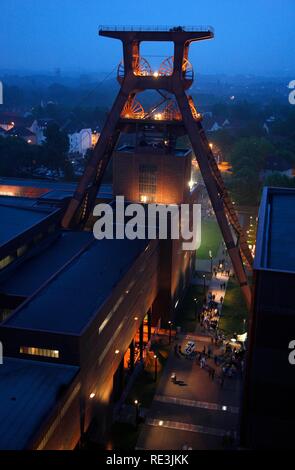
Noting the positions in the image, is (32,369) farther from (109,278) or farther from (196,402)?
(196,402)

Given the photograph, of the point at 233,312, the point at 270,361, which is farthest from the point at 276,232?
the point at 233,312

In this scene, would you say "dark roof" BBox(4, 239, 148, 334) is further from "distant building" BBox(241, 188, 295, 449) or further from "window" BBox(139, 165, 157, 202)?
"distant building" BBox(241, 188, 295, 449)

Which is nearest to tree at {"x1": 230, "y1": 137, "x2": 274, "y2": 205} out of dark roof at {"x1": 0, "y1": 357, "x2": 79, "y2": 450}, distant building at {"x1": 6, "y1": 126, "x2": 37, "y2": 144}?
distant building at {"x1": 6, "y1": 126, "x2": 37, "y2": 144}

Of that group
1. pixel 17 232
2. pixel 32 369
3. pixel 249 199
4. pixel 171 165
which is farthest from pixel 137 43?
pixel 249 199

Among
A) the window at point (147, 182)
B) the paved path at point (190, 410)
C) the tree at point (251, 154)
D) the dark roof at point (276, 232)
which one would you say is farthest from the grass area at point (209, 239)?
the dark roof at point (276, 232)

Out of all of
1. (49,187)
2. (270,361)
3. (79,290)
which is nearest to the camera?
(270,361)

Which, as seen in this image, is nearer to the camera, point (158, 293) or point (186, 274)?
point (158, 293)

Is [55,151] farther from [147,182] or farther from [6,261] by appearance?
[6,261]
